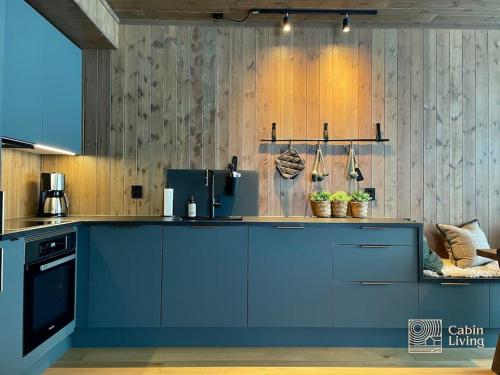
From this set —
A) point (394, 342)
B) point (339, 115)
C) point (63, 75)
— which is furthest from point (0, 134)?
point (394, 342)

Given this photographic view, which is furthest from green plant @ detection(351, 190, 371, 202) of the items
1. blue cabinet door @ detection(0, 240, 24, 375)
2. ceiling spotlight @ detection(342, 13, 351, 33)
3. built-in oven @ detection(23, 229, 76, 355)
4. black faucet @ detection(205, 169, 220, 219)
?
blue cabinet door @ detection(0, 240, 24, 375)

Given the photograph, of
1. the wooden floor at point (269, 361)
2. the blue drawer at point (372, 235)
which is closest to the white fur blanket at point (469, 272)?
the blue drawer at point (372, 235)

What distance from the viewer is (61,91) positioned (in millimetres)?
2980

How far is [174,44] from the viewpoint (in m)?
3.44

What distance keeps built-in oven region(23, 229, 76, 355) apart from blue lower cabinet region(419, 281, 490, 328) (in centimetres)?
233

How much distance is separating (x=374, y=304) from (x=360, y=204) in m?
0.78

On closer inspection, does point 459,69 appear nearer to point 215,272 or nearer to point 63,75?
point 215,272

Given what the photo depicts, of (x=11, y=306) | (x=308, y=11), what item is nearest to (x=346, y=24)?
(x=308, y=11)

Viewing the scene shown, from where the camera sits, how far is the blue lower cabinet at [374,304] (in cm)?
286

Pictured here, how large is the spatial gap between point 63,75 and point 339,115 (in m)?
2.13

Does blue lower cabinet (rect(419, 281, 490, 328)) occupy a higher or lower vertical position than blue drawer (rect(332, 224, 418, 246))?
lower

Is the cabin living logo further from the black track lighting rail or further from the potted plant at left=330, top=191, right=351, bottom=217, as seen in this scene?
the black track lighting rail

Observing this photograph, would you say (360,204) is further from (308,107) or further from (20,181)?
(20,181)

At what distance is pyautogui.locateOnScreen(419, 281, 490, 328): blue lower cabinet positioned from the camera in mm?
2840
